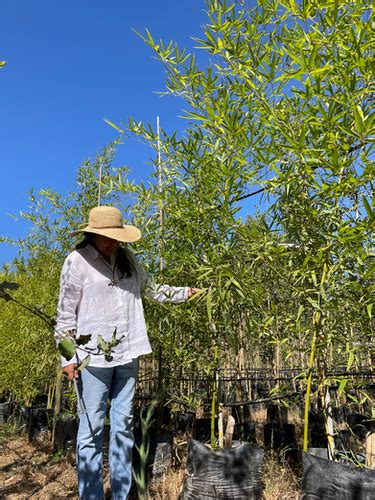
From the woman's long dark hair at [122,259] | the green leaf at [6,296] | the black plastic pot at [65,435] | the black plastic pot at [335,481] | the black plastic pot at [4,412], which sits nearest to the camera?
the green leaf at [6,296]

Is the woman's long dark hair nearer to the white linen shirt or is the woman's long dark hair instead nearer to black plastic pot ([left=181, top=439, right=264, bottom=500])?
the white linen shirt

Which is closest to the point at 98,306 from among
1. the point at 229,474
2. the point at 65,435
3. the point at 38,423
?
the point at 229,474

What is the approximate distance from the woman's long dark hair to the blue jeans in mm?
421

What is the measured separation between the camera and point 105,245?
2029 mm

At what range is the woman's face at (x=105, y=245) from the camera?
2021 mm

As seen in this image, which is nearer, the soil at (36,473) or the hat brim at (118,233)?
the hat brim at (118,233)

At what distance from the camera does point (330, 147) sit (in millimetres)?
1577

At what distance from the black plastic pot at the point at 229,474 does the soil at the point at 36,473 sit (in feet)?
2.39

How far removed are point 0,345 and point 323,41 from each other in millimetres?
4328

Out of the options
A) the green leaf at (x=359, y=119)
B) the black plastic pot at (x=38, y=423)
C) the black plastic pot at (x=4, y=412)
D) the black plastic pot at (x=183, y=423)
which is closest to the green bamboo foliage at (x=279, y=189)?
the green leaf at (x=359, y=119)

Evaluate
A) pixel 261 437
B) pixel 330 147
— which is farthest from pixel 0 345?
pixel 330 147

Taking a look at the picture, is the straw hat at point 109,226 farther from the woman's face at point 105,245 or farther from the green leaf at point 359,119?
the green leaf at point 359,119

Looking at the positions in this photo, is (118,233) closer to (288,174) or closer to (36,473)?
(288,174)

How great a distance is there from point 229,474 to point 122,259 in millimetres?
1076
